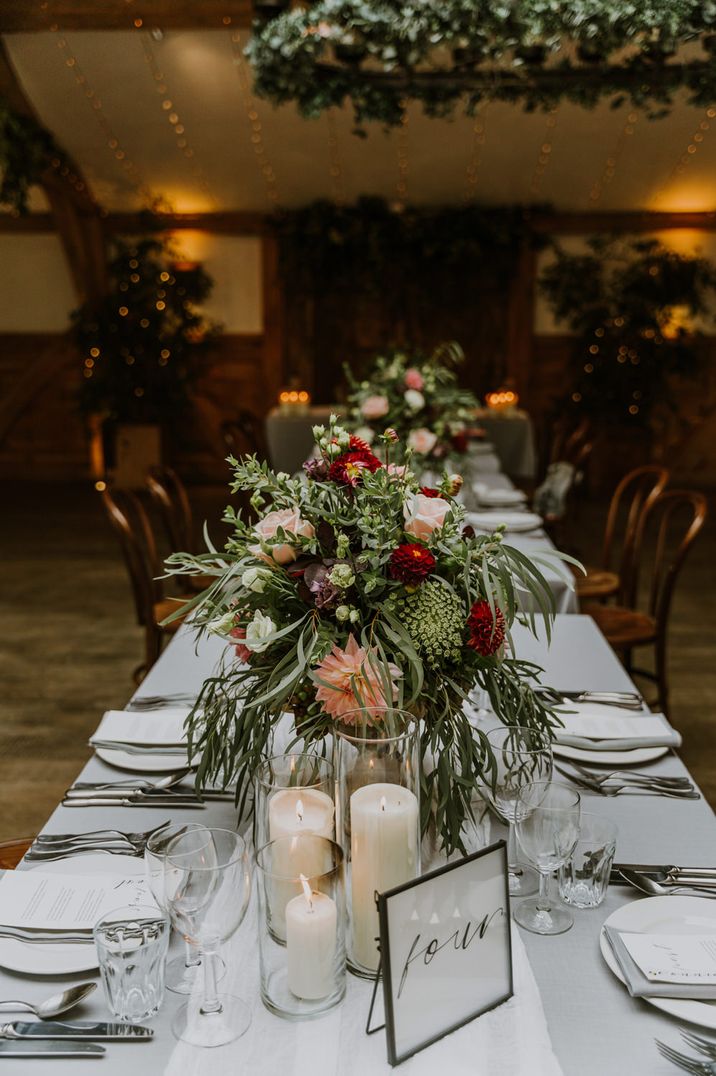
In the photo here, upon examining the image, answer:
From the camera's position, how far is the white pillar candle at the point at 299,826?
1.07m

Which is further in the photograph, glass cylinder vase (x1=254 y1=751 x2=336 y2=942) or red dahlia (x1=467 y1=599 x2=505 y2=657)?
red dahlia (x1=467 y1=599 x2=505 y2=657)

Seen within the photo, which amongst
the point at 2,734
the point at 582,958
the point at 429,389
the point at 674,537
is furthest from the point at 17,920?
the point at 674,537

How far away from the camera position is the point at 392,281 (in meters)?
8.98

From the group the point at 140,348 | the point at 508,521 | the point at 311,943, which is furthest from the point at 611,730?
Answer: the point at 140,348

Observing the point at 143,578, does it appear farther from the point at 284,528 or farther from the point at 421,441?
the point at 284,528

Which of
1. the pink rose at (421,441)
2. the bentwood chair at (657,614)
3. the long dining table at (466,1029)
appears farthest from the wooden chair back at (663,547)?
the long dining table at (466,1029)

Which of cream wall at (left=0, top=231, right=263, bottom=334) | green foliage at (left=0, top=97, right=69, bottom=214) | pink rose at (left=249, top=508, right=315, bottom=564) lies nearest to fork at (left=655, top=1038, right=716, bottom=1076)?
pink rose at (left=249, top=508, right=315, bottom=564)

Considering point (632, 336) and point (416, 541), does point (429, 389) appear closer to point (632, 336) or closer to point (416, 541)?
point (416, 541)

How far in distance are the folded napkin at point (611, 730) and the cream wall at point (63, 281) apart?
7810 mm

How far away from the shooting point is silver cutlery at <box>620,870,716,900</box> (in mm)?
1241

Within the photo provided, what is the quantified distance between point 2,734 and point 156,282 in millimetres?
5536

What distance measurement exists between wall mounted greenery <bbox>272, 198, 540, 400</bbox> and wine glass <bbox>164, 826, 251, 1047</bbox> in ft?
25.4

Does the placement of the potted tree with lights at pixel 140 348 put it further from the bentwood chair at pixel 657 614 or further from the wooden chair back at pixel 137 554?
the bentwood chair at pixel 657 614

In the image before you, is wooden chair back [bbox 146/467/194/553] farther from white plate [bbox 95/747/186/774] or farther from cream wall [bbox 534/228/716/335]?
cream wall [bbox 534/228/716/335]
